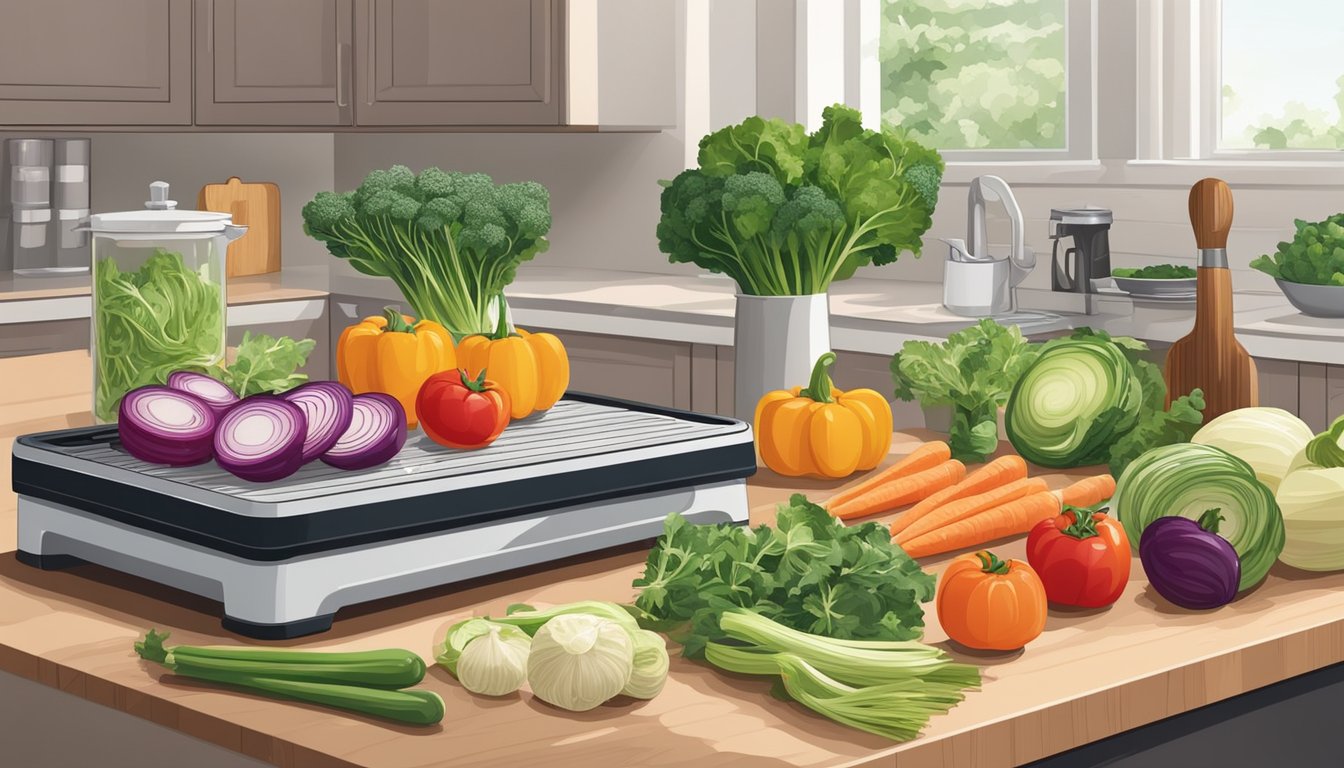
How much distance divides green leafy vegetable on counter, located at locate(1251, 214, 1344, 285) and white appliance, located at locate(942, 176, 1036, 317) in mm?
555

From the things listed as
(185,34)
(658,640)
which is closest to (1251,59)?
(185,34)

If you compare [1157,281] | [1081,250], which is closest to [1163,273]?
[1157,281]

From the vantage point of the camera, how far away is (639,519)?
1.24m

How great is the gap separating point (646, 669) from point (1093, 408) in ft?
2.55

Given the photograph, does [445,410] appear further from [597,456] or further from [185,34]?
[185,34]

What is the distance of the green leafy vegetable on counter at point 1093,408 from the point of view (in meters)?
1.52

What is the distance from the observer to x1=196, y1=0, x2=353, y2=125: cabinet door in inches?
163

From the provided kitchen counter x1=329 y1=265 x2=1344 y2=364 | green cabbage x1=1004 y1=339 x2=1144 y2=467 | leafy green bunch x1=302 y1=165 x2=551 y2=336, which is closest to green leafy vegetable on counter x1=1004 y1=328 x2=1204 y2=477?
green cabbage x1=1004 y1=339 x2=1144 y2=467

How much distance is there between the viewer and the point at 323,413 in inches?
44.5

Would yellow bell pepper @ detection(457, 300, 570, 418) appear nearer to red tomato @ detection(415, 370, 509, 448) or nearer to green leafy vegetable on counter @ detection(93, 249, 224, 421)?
red tomato @ detection(415, 370, 509, 448)

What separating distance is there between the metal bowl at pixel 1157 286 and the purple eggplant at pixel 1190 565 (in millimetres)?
1905

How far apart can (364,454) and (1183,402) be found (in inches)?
31.2

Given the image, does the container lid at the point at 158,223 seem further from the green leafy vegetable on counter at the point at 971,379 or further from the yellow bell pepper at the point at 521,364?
the green leafy vegetable on counter at the point at 971,379

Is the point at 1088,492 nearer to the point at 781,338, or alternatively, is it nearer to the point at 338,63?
the point at 781,338
